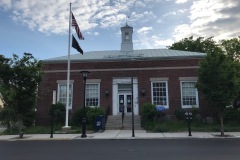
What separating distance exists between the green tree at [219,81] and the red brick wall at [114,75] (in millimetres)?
7212

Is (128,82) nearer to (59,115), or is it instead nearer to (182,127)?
(59,115)

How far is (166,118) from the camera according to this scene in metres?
25.4

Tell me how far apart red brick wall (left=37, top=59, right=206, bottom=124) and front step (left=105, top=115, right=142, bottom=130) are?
Answer: 165 centimetres

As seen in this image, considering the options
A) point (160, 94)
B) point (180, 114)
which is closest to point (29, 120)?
point (160, 94)

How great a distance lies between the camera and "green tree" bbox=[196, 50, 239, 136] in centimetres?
1794

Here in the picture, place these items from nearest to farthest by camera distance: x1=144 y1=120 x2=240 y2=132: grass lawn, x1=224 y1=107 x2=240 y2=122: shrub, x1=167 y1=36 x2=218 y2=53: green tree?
x1=144 y1=120 x2=240 y2=132: grass lawn
x1=224 y1=107 x2=240 y2=122: shrub
x1=167 y1=36 x2=218 y2=53: green tree

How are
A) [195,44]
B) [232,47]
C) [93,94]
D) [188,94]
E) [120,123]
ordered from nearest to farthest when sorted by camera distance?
[120,123], [188,94], [93,94], [232,47], [195,44]

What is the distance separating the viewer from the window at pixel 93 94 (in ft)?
89.1

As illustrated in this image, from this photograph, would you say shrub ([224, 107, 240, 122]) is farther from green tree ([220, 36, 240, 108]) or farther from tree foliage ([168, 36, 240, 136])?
green tree ([220, 36, 240, 108])

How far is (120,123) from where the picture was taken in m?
24.5

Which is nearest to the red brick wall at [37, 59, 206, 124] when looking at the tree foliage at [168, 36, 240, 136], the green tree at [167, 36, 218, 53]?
the tree foliage at [168, 36, 240, 136]

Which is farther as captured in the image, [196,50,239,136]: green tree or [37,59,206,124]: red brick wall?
[37,59,206,124]: red brick wall

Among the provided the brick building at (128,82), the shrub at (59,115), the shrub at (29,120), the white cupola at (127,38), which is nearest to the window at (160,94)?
the brick building at (128,82)

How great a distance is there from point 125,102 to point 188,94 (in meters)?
6.16
